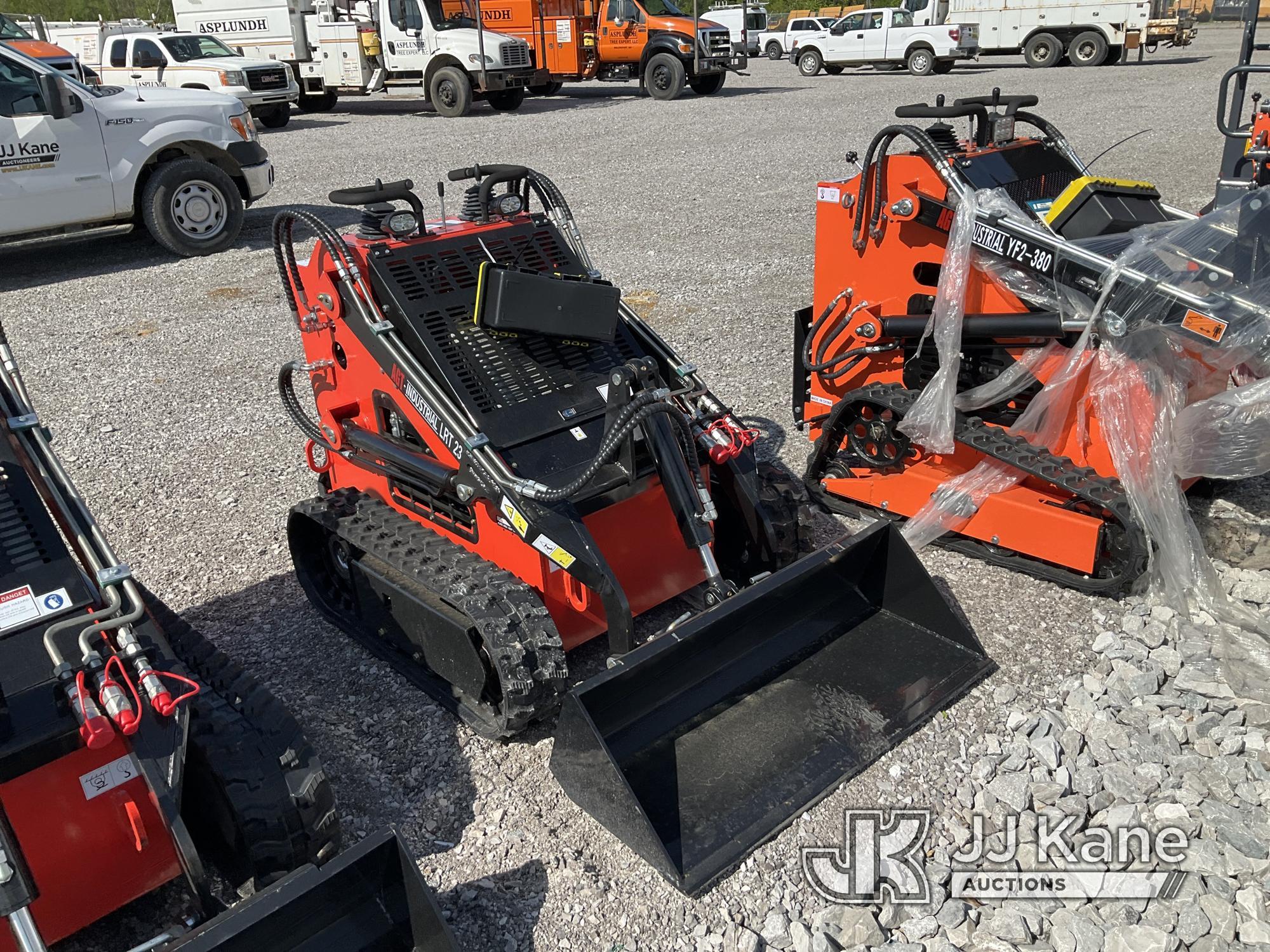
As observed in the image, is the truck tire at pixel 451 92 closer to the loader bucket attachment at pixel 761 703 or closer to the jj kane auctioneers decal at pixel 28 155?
the jj kane auctioneers decal at pixel 28 155

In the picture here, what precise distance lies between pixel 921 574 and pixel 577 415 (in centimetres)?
145

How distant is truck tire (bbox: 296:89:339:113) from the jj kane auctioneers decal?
1375cm

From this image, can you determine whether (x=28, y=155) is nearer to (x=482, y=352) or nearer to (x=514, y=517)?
(x=482, y=352)

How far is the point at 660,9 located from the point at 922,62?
7960 mm

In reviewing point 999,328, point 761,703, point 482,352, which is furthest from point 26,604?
point 999,328

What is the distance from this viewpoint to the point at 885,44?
27672mm

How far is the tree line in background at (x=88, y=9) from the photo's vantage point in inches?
2101

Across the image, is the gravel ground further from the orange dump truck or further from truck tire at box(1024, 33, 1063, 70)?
truck tire at box(1024, 33, 1063, 70)

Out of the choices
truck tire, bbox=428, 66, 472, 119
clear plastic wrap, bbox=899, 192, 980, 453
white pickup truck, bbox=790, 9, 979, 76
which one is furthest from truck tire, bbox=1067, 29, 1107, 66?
clear plastic wrap, bbox=899, 192, 980, 453

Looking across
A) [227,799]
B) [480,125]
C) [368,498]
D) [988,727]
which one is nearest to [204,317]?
[368,498]

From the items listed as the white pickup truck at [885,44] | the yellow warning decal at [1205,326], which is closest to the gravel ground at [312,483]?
the yellow warning decal at [1205,326]

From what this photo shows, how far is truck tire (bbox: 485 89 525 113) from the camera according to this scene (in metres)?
21.5

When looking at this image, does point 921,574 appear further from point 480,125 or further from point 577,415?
point 480,125

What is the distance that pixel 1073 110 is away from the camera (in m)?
18.8
